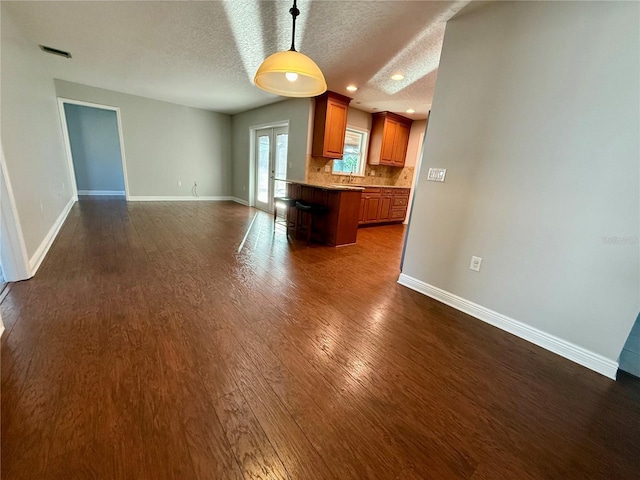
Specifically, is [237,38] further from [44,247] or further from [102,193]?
[102,193]

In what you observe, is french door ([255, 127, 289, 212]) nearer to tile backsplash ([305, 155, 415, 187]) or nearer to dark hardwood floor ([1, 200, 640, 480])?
tile backsplash ([305, 155, 415, 187])

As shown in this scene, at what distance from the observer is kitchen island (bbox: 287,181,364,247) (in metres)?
3.81

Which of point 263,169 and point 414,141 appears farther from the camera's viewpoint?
point 263,169

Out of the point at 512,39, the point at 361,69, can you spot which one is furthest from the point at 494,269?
the point at 361,69

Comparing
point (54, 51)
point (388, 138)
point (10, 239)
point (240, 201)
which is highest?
point (54, 51)

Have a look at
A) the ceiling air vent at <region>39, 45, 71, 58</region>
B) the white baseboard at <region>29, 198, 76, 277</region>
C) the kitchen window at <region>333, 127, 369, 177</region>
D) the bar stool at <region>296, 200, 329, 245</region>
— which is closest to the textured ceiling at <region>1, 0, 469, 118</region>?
the ceiling air vent at <region>39, 45, 71, 58</region>

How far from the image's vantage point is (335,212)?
387 cm

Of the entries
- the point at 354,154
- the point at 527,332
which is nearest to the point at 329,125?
the point at 354,154

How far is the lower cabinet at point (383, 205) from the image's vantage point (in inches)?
219

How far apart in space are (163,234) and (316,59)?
10.7ft

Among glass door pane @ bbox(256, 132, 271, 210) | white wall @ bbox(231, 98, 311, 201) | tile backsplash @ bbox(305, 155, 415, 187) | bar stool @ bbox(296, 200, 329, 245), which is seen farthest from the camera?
glass door pane @ bbox(256, 132, 271, 210)

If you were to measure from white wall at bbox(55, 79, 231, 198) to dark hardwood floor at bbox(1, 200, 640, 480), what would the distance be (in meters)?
4.73

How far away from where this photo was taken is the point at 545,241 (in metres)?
1.88

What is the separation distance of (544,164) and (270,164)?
5.26 meters
